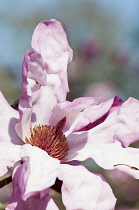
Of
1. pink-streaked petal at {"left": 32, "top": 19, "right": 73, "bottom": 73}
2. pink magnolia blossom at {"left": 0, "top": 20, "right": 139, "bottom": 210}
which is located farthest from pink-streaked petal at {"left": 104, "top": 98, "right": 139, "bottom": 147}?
pink-streaked petal at {"left": 32, "top": 19, "right": 73, "bottom": 73}

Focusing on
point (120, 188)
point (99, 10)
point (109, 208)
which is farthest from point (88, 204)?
point (99, 10)

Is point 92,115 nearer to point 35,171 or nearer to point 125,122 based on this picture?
point 125,122

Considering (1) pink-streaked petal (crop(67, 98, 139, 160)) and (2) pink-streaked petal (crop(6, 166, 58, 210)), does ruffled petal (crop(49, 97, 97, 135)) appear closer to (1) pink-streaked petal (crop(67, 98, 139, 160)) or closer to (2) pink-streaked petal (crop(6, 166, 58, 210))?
(1) pink-streaked petal (crop(67, 98, 139, 160))

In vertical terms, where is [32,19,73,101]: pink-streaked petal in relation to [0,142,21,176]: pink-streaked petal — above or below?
above

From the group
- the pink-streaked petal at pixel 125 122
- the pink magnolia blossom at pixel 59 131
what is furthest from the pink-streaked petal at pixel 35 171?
the pink-streaked petal at pixel 125 122

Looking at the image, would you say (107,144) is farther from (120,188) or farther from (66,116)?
(120,188)

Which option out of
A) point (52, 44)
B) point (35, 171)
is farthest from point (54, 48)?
point (35, 171)

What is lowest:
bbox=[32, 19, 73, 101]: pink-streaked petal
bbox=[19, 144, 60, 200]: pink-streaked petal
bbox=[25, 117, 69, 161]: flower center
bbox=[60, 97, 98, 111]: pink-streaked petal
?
bbox=[25, 117, 69, 161]: flower center
